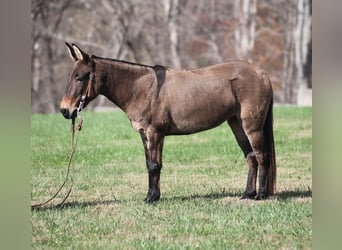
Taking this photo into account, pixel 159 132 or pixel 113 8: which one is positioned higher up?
pixel 113 8

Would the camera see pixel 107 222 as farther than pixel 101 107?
No

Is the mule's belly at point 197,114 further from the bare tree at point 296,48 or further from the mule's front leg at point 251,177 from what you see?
the bare tree at point 296,48

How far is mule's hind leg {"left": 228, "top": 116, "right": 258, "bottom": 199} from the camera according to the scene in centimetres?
455

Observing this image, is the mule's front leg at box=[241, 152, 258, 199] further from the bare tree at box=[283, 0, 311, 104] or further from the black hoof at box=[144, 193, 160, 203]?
the bare tree at box=[283, 0, 311, 104]

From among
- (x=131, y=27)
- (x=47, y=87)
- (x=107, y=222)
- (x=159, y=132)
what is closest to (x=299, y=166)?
(x=159, y=132)

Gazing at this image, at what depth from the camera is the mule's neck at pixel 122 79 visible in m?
4.43

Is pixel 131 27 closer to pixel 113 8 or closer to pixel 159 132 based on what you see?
pixel 113 8

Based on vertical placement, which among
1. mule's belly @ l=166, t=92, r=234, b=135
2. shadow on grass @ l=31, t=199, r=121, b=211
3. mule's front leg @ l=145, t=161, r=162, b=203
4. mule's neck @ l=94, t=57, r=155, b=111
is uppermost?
mule's neck @ l=94, t=57, r=155, b=111

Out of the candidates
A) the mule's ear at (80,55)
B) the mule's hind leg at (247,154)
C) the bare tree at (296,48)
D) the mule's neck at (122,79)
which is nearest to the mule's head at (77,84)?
the mule's ear at (80,55)

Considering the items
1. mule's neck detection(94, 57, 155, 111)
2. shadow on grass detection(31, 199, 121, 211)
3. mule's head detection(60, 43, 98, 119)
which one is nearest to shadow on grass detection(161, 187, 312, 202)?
shadow on grass detection(31, 199, 121, 211)

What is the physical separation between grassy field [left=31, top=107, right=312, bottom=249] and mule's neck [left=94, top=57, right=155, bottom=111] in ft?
1.68

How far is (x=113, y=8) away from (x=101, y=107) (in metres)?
1.12

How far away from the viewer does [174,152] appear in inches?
196

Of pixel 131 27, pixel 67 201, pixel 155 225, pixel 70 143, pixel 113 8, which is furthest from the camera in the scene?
pixel 131 27
